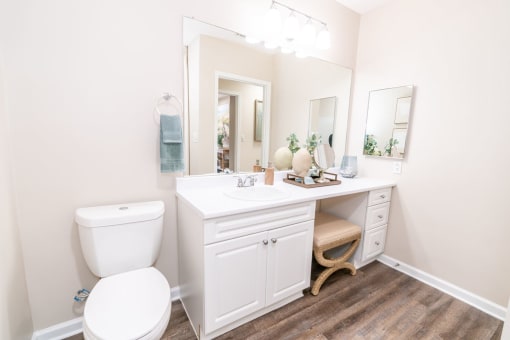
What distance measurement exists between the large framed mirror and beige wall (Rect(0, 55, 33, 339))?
→ 2.94 feet

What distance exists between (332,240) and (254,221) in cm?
79

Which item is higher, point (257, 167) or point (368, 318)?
point (257, 167)

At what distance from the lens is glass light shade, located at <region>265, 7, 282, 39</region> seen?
5.50 ft

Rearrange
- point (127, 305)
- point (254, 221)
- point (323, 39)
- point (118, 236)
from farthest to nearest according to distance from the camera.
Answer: point (323, 39) → point (254, 221) → point (118, 236) → point (127, 305)

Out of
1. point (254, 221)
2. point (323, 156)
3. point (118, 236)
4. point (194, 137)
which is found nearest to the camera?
point (118, 236)

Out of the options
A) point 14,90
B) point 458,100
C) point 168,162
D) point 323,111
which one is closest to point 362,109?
point 323,111

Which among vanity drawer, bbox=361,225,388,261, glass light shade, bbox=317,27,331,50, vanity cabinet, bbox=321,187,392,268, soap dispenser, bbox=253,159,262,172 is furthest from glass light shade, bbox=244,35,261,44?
vanity drawer, bbox=361,225,388,261

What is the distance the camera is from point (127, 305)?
40.6 inches

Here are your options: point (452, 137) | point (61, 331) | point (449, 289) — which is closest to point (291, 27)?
point (452, 137)

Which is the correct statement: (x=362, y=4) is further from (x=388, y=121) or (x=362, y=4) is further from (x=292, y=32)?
(x=388, y=121)

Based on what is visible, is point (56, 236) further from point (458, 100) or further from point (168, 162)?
point (458, 100)

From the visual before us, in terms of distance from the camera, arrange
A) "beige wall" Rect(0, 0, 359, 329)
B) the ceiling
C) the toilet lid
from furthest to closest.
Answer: the ceiling
"beige wall" Rect(0, 0, 359, 329)
the toilet lid

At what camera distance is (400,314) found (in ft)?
5.25

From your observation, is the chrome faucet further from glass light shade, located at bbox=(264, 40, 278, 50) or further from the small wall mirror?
the small wall mirror
